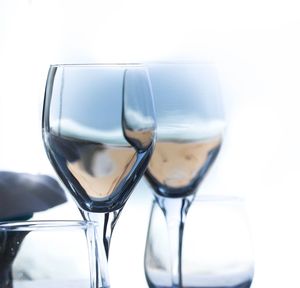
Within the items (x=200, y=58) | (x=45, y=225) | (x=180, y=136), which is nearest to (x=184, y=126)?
(x=180, y=136)

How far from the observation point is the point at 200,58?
966 mm

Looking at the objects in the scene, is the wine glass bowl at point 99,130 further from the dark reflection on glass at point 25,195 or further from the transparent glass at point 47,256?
the dark reflection on glass at point 25,195

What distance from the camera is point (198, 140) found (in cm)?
38

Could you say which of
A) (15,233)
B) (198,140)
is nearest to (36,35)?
(198,140)

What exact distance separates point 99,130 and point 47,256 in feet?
0.24

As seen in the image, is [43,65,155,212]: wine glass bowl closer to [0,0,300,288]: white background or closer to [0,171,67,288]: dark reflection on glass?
[0,171,67,288]: dark reflection on glass

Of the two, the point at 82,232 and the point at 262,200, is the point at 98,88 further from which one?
the point at 262,200

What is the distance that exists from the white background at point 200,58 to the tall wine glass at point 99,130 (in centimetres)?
62

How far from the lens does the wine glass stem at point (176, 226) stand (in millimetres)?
356

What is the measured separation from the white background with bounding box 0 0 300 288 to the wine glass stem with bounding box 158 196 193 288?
0.57 meters

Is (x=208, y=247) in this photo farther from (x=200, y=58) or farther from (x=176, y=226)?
(x=200, y=58)

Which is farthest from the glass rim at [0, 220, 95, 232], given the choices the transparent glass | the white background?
the white background

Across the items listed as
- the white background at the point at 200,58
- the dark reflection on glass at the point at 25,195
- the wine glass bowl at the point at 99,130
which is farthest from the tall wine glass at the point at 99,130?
the white background at the point at 200,58

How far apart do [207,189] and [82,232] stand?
0.72 metres
